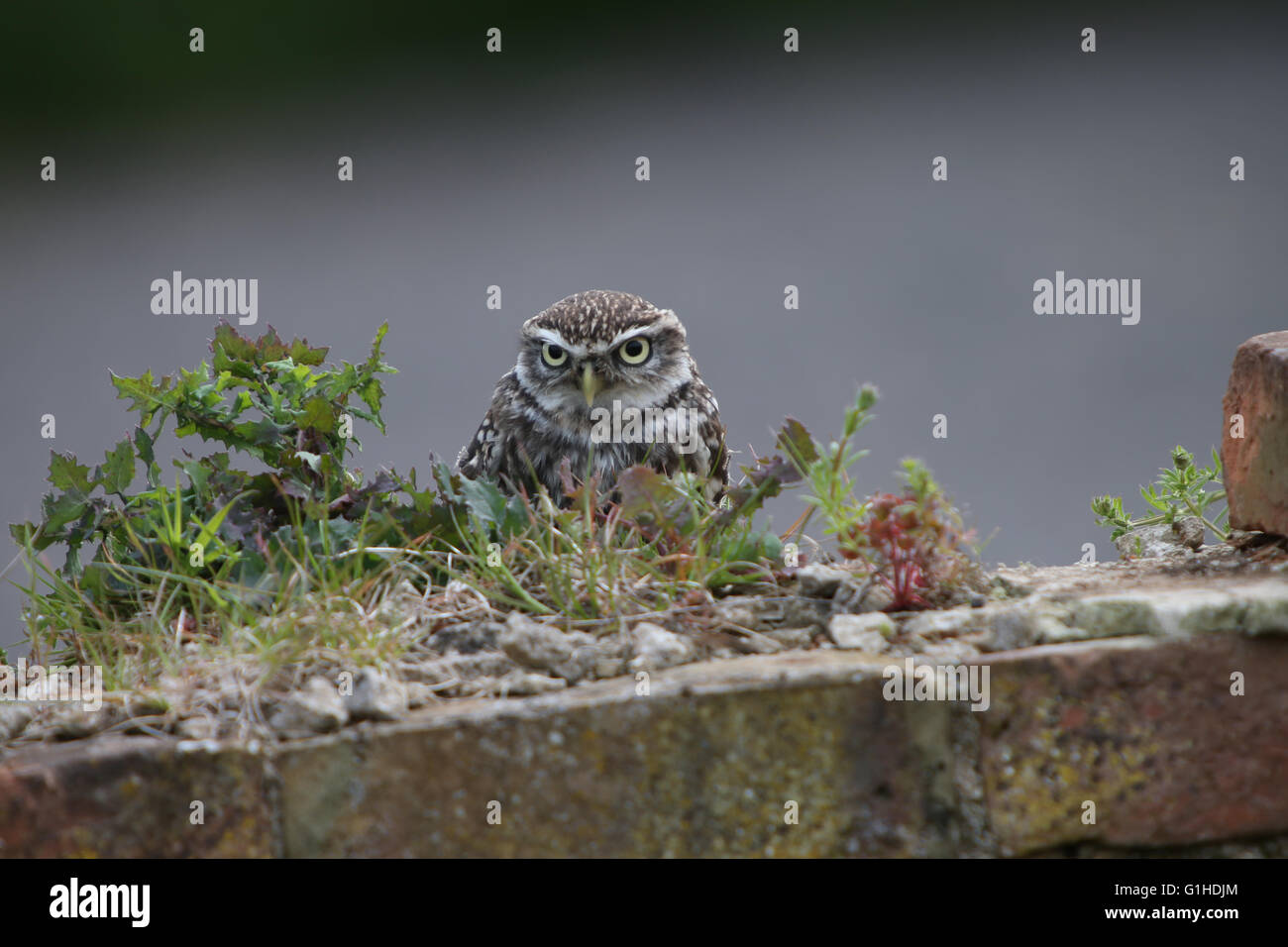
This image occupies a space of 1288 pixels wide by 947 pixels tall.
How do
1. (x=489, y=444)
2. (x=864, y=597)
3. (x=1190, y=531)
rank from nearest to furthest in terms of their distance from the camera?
(x=864, y=597), (x=1190, y=531), (x=489, y=444)

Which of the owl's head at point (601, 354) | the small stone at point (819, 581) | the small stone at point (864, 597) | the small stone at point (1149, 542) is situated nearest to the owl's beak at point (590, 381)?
the owl's head at point (601, 354)

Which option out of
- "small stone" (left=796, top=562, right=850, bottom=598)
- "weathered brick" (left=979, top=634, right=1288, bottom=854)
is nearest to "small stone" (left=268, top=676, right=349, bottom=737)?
"small stone" (left=796, top=562, right=850, bottom=598)

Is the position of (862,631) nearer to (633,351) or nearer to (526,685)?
(526,685)

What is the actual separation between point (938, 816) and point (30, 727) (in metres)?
2.08

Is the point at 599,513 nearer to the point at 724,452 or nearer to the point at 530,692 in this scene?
the point at 530,692

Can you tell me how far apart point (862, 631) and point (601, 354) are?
1732 millimetres

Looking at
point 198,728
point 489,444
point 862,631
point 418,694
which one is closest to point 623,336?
point 489,444

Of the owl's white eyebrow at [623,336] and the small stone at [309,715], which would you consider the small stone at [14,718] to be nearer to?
the small stone at [309,715]

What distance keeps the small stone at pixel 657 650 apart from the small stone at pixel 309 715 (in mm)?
676

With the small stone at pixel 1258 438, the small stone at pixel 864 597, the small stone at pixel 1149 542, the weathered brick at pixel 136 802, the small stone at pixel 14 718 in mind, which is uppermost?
the small stone at pixel 1258 438

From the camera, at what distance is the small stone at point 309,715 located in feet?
7.87

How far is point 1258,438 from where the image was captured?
302 cm
